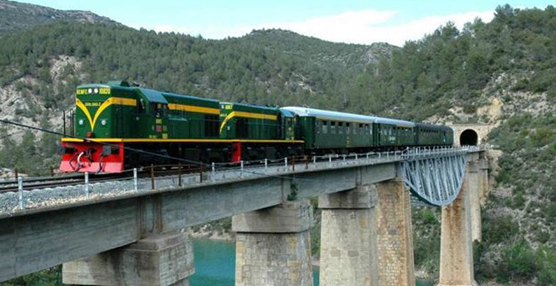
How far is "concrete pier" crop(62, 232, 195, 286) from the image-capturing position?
1280cm

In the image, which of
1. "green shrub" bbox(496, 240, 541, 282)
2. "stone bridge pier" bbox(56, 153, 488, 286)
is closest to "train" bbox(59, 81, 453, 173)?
"stone bridge pier" bbox(56, 153, 488, 286)

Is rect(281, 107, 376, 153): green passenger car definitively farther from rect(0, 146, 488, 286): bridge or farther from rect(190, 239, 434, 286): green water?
rect(190, 239, 434, 286): green water

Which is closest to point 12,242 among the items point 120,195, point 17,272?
point 17,272

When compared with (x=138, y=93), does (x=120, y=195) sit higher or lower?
lower

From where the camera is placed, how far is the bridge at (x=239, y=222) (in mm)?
10578

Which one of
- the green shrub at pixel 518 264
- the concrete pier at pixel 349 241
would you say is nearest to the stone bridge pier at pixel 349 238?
the concrete pier at pixel 349 241

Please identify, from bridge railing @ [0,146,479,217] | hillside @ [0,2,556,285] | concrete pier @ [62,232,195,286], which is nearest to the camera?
bridge railing @ [0,146,479,217]

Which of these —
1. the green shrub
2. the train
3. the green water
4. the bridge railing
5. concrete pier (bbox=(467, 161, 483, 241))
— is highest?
the train

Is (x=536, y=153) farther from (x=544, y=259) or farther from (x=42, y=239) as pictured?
(x=42, y=239)

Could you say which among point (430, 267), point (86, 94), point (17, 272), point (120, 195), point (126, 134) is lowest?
point (430, 267)

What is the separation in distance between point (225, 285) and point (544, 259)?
3079 centimetres

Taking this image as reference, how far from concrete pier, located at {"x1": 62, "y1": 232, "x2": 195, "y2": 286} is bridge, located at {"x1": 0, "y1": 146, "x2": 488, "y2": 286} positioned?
0.07 ft

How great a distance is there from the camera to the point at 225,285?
55.2 metres

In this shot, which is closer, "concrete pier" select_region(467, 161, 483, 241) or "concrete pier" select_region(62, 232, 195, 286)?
"concrete pier" select_region(62, 232, 195, 286)
